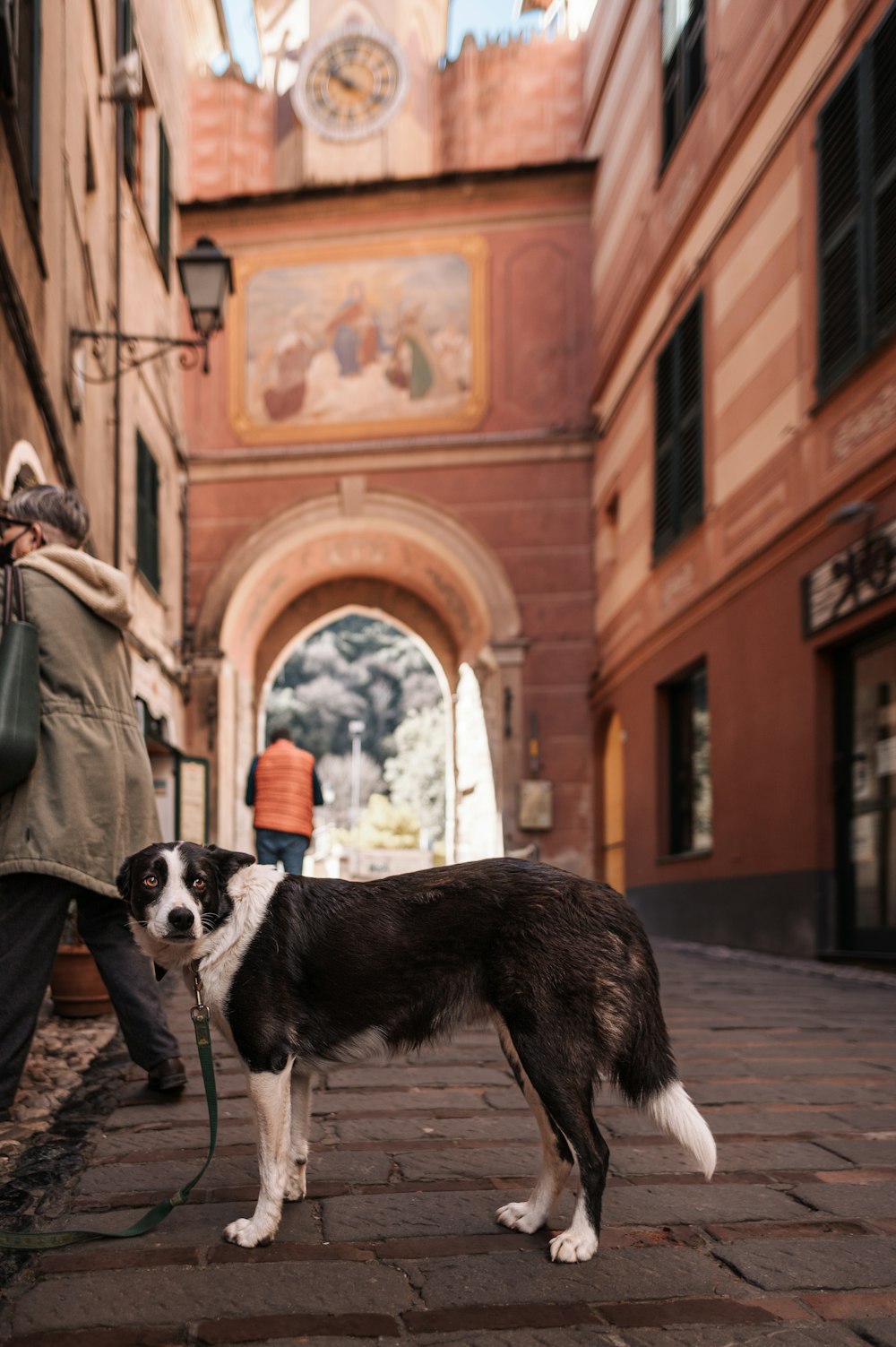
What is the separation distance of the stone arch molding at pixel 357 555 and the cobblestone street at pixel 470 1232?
14.0 metres

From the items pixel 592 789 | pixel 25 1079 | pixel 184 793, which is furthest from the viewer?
pixel 592 789

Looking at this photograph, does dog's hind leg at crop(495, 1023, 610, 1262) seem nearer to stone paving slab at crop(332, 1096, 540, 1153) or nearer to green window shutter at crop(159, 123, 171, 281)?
stone paving slab at crop(332, 1096, 540, 1153)

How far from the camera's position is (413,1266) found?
8.23ft

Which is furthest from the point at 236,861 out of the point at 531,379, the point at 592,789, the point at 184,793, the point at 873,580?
the point at 531,379

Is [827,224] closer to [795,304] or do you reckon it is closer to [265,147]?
[795,304]

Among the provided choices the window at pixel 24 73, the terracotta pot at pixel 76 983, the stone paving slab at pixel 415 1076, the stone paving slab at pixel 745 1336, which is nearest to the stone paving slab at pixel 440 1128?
the stone paving slab at pixel 415 1076

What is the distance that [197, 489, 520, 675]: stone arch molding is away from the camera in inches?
719

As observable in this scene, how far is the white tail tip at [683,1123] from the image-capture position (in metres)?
2.54

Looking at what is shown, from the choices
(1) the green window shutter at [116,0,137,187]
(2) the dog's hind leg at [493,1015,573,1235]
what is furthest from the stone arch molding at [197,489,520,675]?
(2) the dog's hind leg at [493,1015,573,1235]

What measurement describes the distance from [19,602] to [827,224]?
7.69 meters

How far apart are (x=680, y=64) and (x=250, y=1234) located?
13990mm

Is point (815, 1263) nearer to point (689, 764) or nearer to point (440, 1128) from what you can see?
point (440, 1128)

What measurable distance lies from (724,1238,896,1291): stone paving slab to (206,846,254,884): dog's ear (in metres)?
1.43

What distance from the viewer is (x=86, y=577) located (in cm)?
402
